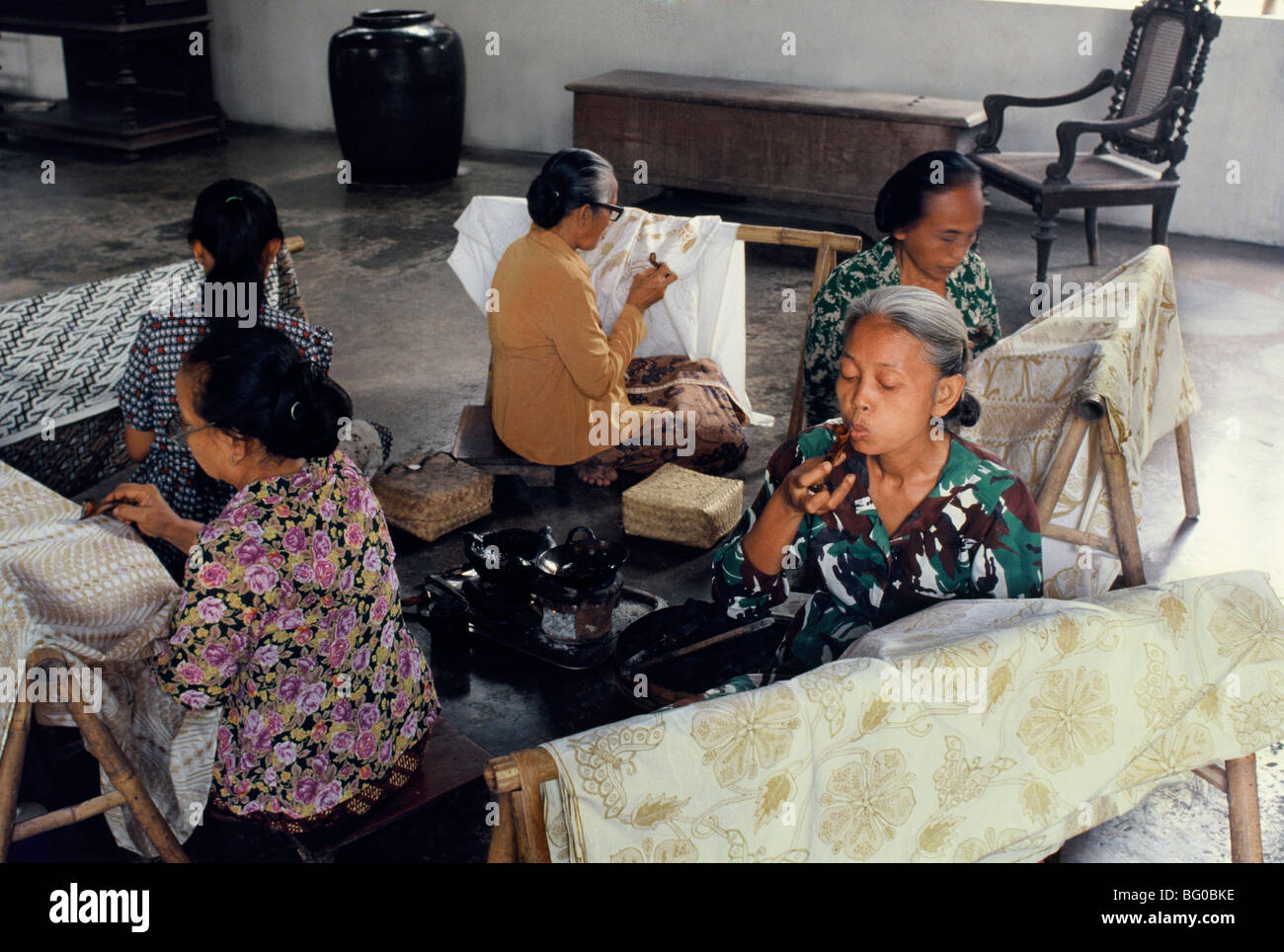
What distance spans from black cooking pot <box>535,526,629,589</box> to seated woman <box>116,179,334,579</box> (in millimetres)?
893

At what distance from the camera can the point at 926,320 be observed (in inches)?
87.4

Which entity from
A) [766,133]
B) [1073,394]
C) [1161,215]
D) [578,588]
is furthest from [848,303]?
[766,133]

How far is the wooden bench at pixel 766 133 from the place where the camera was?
684 centimetres

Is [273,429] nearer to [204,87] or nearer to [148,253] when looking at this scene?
[148,253]

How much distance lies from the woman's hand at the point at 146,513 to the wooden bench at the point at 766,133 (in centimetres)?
516

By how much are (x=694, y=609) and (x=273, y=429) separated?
1.16 m

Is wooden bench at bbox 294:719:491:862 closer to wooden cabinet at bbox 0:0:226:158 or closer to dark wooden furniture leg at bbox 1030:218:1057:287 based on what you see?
dark wooden furniture leg at bbox 1030:218:1057:287

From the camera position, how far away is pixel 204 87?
9883 millimetres

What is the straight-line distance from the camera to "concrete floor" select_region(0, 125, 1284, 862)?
109 inches

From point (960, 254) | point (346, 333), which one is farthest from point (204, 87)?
point (960, 254)

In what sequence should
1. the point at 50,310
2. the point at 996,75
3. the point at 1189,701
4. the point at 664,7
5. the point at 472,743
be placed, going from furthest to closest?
the point at 664,7 → the point at 996,75 → the point at 50,310 → the point at 472,743 → the point at 1189,701

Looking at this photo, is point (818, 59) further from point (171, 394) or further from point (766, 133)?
point (171, 394)

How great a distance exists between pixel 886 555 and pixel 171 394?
72.5 inches
